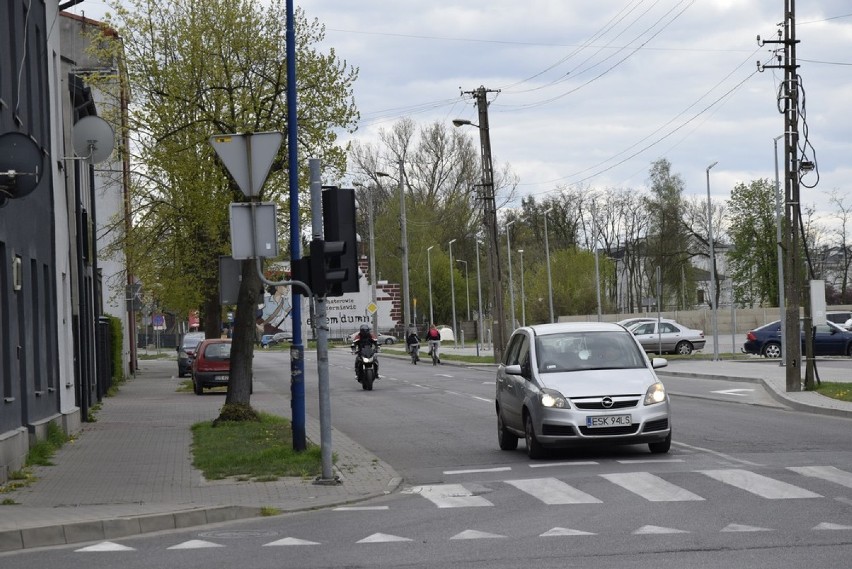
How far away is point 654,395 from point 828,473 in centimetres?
265

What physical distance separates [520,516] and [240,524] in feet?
7.99

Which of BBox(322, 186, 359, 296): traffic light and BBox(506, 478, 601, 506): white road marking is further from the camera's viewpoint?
BBox(322, 186, 359, 296): traffic light

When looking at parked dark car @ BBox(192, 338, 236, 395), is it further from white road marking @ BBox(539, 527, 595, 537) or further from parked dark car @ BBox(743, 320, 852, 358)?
white road marking @ BBox(539, 527, 595, 537)

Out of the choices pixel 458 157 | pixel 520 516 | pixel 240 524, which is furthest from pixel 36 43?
pixel 458 157

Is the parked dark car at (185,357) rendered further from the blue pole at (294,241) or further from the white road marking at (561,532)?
the white road marking at (561,532)

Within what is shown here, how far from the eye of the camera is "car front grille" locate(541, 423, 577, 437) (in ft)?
50.1

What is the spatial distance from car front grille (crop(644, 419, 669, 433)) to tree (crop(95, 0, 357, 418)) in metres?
9.66

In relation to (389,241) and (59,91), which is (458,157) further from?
(59,91)

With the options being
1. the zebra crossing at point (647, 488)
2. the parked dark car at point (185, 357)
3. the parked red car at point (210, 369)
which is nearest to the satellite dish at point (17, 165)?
the zebra crossing at point (647, 488)

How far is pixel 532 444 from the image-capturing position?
15.9 meters

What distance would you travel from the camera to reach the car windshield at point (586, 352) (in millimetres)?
16375

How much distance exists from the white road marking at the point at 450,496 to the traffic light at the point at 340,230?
225 centimetres

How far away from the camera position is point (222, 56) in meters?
26.2

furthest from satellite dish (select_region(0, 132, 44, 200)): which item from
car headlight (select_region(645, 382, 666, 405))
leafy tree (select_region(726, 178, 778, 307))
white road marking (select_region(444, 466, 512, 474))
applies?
leafy tree (select_region(726, 178, 778, 307))
